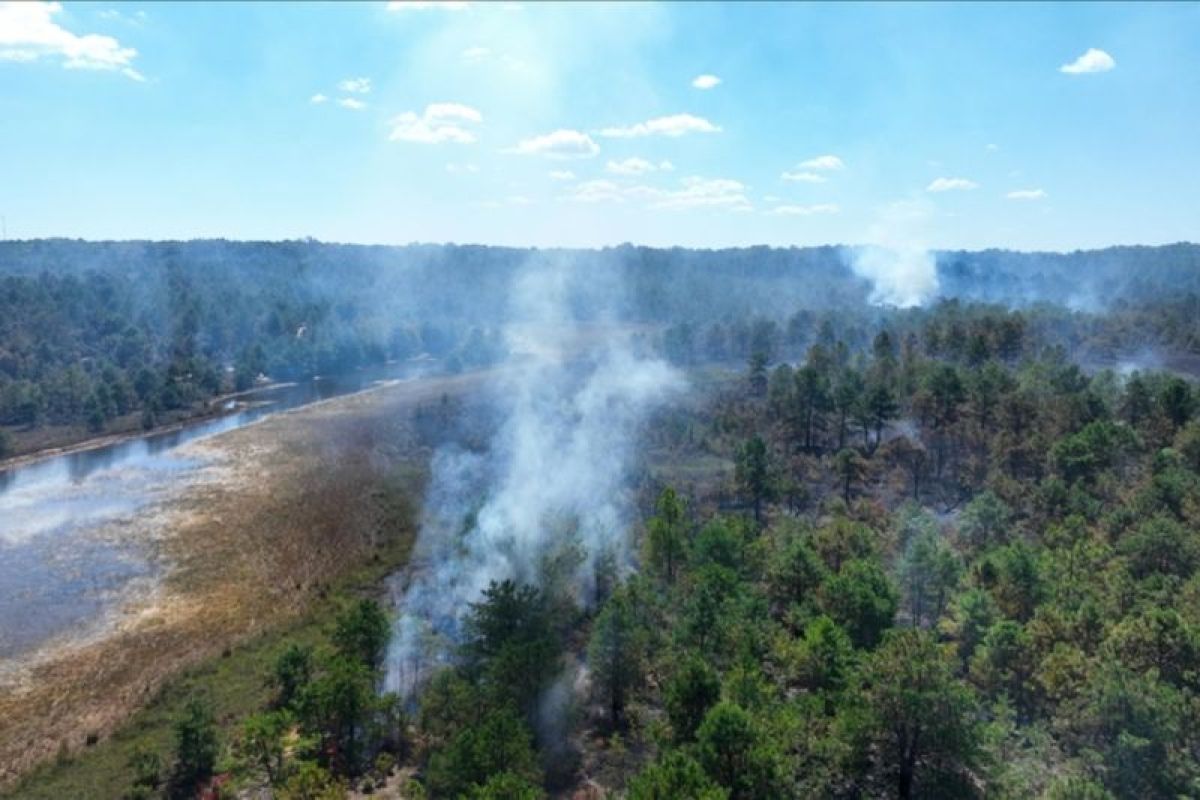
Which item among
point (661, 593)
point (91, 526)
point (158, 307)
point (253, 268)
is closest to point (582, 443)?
point (661, 593)

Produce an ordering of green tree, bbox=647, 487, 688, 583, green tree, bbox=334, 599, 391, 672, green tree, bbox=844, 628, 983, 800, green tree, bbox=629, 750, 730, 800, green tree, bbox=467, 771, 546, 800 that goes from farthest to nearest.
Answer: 1. green tree, bbox=647, 487, 688, 583
2. green tree, bbox=334, 599, 391, 672
3. green tree, bbox=844, 628, 983, 800
4. green tree, bbox=467, 771, 546, 800
5. green tree, bbox=629, 750, 730, 800

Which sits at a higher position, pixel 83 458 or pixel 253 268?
pixel 253 268

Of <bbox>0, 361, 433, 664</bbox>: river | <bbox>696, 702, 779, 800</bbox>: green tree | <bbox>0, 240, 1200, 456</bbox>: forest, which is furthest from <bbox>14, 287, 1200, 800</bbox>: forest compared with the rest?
<bbox>0, 240, 1200, 456</bbox>: forest

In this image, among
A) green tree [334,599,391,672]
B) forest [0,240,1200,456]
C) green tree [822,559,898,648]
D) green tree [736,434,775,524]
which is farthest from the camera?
forest [0,240,1200,456]

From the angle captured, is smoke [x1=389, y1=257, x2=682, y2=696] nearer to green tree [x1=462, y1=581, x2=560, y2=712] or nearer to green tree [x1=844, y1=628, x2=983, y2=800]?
green tree [x1=462, y1=581, x2=560, y2=712]

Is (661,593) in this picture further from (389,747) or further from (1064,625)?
(1064,625)

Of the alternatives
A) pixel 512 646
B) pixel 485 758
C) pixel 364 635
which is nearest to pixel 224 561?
pixel 364 635
